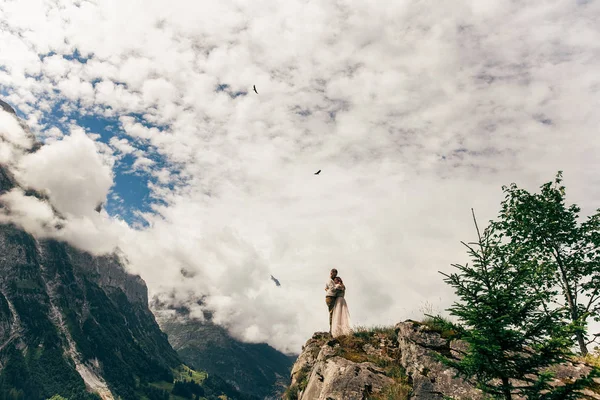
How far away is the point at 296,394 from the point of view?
66.3 feet

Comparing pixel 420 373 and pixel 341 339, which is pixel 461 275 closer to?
pixel 420 373

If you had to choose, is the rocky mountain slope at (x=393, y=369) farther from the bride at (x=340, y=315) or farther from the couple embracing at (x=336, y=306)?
the couple embracing at (x=336, y=306)

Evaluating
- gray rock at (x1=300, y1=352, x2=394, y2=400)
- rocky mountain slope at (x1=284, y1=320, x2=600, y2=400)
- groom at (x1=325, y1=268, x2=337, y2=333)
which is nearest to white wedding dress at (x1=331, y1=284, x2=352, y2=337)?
groom at (x1=325, y1=268, x2=337, y2=333)

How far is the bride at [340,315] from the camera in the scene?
21.6 m

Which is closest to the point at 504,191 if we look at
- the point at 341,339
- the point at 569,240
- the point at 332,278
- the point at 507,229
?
the point at 507,229

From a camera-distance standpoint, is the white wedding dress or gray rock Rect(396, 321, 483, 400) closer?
gray rock Rect(396, 321, 483, 400)

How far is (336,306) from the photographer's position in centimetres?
2253

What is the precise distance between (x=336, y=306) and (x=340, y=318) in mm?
779

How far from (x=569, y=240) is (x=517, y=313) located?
20148 millimetres

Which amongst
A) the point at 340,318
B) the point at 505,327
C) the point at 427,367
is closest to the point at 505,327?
the point at 505,327

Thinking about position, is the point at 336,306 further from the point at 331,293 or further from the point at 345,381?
→ the point at 345,381

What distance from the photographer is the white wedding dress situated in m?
21.5

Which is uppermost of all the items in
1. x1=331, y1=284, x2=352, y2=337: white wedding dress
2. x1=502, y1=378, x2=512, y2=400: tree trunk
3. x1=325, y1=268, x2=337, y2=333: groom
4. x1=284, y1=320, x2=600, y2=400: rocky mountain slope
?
x1=325, y1=268, x2=337, y2=333: groom

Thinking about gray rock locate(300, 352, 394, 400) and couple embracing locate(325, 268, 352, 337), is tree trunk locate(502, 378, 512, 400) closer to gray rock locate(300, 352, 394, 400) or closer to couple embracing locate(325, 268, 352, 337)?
gray rock locate(300, 352, 394, 400)
